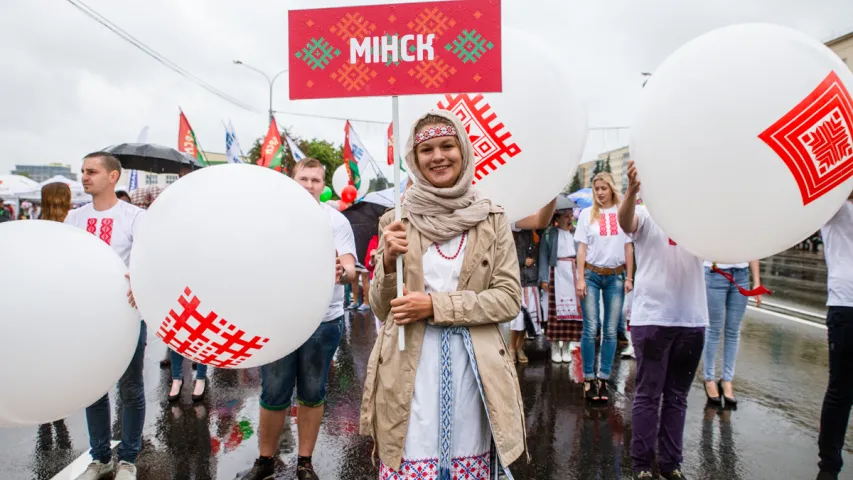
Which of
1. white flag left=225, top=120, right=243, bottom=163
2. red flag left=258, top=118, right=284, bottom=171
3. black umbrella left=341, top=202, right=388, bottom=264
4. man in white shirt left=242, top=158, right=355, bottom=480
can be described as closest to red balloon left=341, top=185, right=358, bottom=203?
red flag left=258, top=118, right=284, bottom=171

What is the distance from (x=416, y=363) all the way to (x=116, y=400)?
12.7 ft

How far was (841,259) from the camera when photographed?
2992 millimetres

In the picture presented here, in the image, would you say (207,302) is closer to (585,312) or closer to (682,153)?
(682,153)

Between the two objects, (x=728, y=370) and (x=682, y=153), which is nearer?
(x=682, y=153)

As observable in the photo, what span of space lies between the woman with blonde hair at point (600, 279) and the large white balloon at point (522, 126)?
76.9 inches

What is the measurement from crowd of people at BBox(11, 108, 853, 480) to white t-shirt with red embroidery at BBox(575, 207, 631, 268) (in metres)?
0.01

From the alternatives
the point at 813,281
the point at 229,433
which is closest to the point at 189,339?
the point at 229,433

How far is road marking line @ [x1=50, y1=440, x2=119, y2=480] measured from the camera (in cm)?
315

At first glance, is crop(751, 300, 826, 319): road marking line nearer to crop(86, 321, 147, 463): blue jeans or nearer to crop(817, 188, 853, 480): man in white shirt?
crop(817, 188, 853, 480): man in white shirt

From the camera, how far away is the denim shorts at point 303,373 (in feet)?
9.93

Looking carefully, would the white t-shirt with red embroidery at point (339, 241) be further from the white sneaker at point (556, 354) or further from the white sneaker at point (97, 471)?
the white sneaker at point (556, 354)

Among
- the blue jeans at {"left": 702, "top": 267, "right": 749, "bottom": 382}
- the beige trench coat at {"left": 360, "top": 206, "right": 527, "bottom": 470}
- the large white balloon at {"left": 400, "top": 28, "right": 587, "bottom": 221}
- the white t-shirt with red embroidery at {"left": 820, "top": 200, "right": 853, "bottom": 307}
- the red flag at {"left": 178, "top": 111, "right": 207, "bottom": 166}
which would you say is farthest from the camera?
the red flag at {"left": 178, "top": 111, "right": 207, "bottom": 166}

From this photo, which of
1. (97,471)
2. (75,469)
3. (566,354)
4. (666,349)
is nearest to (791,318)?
(566,354)

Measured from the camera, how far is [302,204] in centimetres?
225
